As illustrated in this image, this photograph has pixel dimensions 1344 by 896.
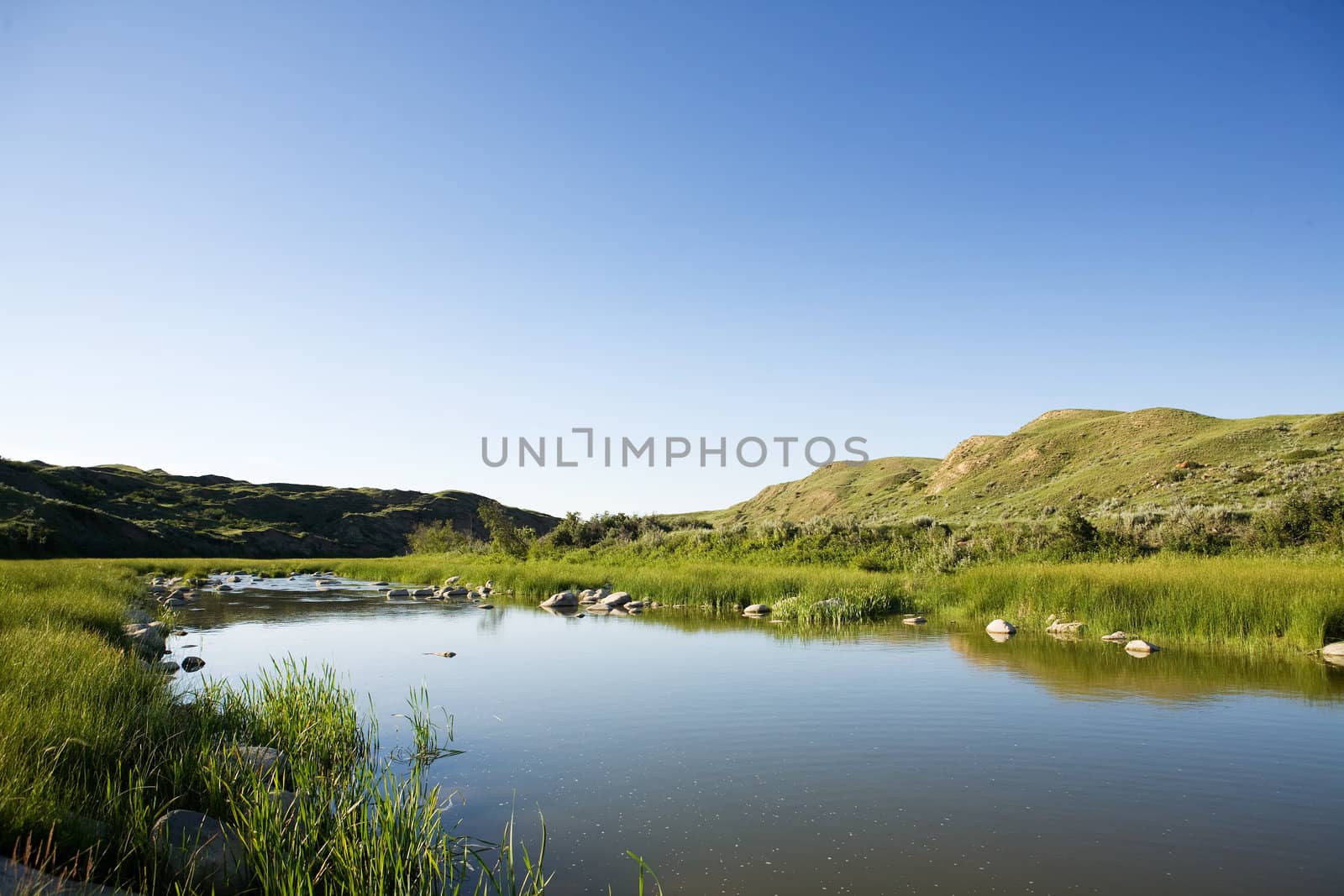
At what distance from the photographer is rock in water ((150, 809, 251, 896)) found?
514 centimetres

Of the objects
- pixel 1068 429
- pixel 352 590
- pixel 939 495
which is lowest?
pixel 352 590

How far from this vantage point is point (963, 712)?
11.2 metres

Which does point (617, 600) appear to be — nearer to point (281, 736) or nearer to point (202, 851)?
point (281, 736)

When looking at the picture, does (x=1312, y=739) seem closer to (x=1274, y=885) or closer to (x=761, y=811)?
(x=1274, y=885)

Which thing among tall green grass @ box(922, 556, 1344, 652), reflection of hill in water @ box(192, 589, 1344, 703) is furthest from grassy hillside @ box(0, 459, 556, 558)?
tall green grass @ box(922, 556, 1344, 652)

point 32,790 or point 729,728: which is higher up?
point 32,790

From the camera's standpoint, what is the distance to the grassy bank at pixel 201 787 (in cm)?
493

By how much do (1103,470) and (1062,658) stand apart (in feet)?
160

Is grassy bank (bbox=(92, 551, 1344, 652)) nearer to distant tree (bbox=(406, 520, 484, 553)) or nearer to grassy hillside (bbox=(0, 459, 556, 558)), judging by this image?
distant tree (bbox=(406, 520, 484, 553))

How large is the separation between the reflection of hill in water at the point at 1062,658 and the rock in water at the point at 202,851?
11.2m

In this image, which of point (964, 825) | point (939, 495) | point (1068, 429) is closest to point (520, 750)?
point (964, 825)

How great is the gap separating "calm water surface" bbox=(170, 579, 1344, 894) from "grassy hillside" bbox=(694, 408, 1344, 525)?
22570 millimetres

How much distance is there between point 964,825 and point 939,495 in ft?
227

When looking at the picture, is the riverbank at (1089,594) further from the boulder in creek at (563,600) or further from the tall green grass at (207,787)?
the tall green grass at (207,787)
